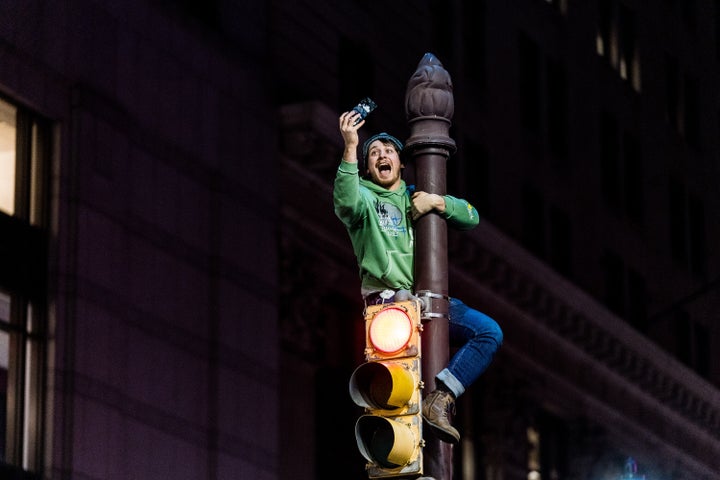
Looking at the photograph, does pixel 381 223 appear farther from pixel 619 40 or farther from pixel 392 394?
pixel 619 40

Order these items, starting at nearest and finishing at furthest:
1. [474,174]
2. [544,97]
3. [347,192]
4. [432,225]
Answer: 1. [432,225]
2. [347,192]
3. [474,174]
4. [544,97]

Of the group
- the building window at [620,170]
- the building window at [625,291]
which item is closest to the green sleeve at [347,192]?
the building window at [625,291]

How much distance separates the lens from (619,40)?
52.5 meters

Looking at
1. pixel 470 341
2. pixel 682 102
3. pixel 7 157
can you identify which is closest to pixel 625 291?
pixel 682 102

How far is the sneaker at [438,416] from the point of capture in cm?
1135

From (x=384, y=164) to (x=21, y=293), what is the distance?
13733mm

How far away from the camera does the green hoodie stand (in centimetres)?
1222

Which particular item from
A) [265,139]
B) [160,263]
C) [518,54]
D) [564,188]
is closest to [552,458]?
[564,188]

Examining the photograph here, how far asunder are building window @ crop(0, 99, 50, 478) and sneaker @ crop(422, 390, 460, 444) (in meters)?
14.2

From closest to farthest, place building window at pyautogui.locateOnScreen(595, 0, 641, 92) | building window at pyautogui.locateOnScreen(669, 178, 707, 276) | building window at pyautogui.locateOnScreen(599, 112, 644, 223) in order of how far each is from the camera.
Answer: building window at pyautogui.locateOnScreen(599, 112, 644, 223) → building window at pyautogui.locateOnScreen(595, 0, 641, 92) → building window at pyautogui.locateOnScreen(669, 178, 707, 276)

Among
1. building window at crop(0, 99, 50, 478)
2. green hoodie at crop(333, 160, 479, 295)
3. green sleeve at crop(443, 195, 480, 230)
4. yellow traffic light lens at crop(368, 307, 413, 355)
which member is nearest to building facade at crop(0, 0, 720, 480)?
building window at crop(0, 99, 50, 478)

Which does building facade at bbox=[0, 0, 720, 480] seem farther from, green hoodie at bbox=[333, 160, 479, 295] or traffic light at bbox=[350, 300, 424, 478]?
traffic light at bbox=[350, 300, 424, 478]

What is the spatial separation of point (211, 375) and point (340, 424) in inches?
211

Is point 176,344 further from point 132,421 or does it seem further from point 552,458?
point 552,458
